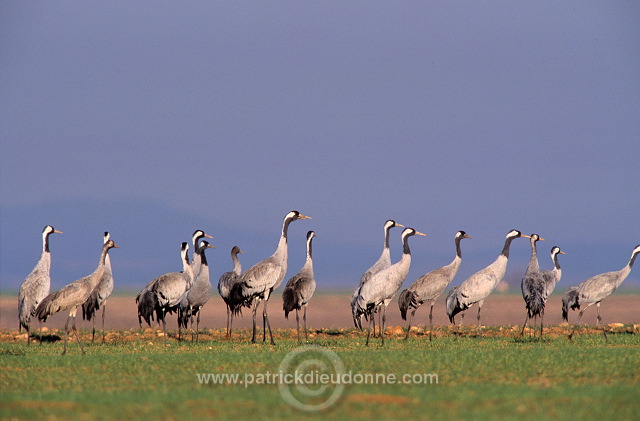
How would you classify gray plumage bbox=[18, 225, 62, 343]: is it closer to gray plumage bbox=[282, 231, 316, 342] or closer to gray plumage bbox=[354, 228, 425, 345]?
gray plumage bbox=[282, 231, 316, 342]

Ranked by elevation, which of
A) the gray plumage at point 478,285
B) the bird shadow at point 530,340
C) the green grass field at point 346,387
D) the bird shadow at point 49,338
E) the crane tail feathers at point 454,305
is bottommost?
the green grass field at point 346,387

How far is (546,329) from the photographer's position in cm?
2814

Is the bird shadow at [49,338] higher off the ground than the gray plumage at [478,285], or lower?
lower

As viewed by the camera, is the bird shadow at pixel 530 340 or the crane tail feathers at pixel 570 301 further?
the crane tail feathers at pixel 570 301

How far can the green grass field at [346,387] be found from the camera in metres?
10.1

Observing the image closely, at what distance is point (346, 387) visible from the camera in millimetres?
12297

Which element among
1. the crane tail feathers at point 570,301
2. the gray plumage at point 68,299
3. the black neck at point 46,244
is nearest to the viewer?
the gray plumage at point 68,299

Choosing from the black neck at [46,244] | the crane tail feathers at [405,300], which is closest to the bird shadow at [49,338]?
the black neck at [46,244]

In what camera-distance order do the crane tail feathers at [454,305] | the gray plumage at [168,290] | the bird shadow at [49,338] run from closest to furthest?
the gray plumage at [168,290] → the bird shadow at [49,338] → the crane tail feathers at [454,305]

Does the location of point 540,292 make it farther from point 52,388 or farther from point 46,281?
point 52,388

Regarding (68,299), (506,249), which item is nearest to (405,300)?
(506,249)

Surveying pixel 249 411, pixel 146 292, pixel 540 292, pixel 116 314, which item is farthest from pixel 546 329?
pixel 116 314

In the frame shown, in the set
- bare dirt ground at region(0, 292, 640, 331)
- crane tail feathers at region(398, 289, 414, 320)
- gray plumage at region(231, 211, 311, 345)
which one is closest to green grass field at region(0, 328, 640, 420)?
gray plumage at region(231, 211, 311, 345)

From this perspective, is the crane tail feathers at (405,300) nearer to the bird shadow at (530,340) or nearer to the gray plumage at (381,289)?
the gray plumage at (381,289)
